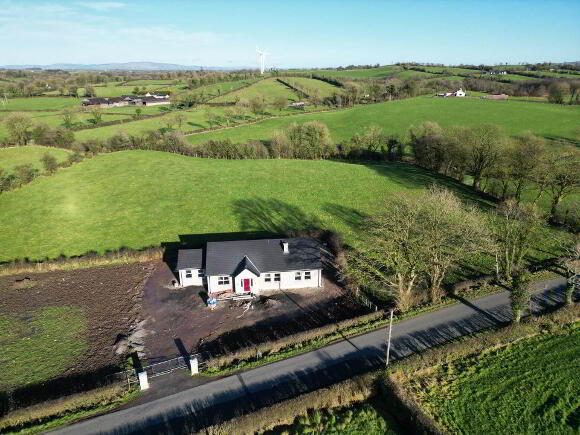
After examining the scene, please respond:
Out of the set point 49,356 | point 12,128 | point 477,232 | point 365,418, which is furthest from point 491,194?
point 12,128

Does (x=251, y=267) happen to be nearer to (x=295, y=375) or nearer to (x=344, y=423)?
(x=295, y=375)

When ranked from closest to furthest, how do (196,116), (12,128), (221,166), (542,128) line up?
(221,166)
(12,128)
(542,128)
(196,116)

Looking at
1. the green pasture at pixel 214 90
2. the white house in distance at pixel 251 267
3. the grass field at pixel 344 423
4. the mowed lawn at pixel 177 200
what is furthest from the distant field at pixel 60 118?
the grass field at pixel 344 423

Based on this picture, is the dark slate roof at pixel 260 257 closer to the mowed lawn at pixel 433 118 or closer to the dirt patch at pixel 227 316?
the dirt patch at pixel 227 316

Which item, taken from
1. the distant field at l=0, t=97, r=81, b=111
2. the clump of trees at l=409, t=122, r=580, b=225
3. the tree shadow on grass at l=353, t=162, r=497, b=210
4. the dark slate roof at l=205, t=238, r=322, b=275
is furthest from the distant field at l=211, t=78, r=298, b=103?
the dark slate roof at l=205, t=238, r=322, b=275

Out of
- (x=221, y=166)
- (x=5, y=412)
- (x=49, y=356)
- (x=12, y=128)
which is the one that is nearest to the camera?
(x=5, y=412)

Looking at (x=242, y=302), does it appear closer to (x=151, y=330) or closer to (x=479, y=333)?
(x=151, y=330)

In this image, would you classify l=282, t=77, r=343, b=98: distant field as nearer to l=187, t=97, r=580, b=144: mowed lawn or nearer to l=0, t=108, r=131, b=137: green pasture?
l=187, t=97, r=580, b=144: mowed lawn
